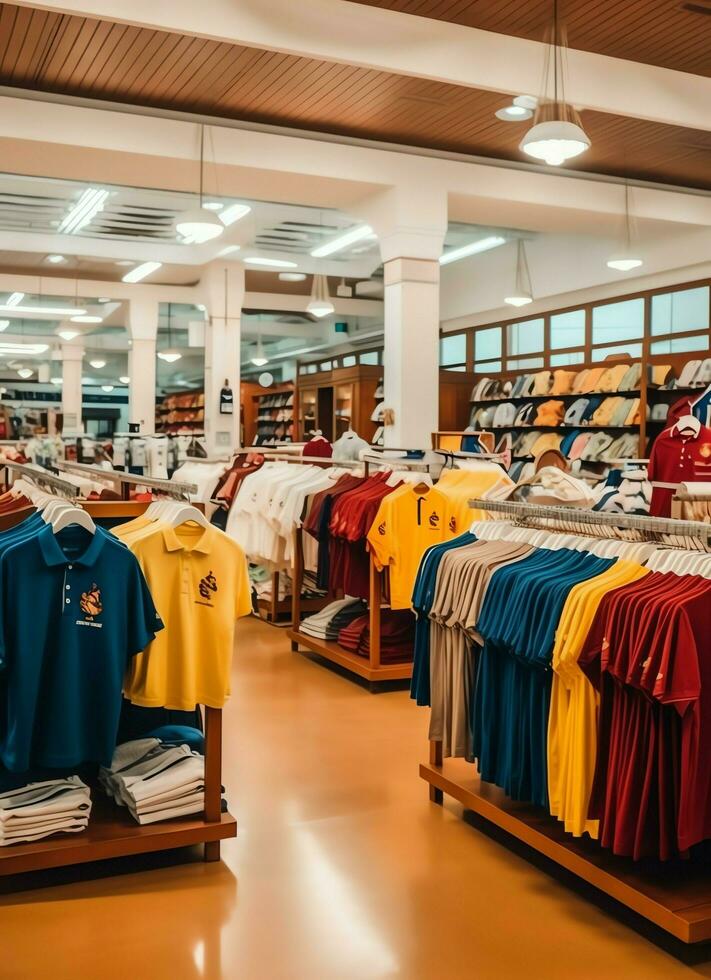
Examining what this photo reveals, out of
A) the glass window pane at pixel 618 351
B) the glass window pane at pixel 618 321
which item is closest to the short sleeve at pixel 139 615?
the glass window pane at pixel 618 351

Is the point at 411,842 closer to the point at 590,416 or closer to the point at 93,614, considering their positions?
the point at 93,614

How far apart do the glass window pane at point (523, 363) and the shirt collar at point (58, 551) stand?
1098cm

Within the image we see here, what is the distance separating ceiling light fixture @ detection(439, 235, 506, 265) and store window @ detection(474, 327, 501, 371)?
1.21 meters

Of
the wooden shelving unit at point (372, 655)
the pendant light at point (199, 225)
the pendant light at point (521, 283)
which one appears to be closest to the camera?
the wooden shelving unit at point (372, 655)

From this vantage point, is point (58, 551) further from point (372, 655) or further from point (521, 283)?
point (521, 283)

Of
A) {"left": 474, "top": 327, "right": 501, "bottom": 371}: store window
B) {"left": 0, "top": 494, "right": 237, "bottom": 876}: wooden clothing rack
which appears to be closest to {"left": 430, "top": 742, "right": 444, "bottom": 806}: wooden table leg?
{"left": 0, "top": 494, "right": 237, "bottom": 876}: wooden clothing rack

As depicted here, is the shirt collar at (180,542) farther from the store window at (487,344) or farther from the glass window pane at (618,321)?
the store window at (487,344)

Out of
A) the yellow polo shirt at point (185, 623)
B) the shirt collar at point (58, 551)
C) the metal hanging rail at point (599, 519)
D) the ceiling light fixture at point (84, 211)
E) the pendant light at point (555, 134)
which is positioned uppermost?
the ceiling light fixture at point (84, 211)

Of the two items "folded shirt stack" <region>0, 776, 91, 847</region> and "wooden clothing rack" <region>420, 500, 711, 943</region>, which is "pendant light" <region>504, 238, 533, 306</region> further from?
"folded shirt stack" <region>0, 776, 91, 847</region>

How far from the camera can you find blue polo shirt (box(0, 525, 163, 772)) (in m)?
3.07

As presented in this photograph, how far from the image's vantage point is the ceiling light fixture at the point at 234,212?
36.5 feet

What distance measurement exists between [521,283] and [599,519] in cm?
961

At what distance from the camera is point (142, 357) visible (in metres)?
15.7

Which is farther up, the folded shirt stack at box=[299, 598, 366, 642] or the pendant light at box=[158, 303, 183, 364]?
the pendant light at box=[158, 303, 183, 364]
